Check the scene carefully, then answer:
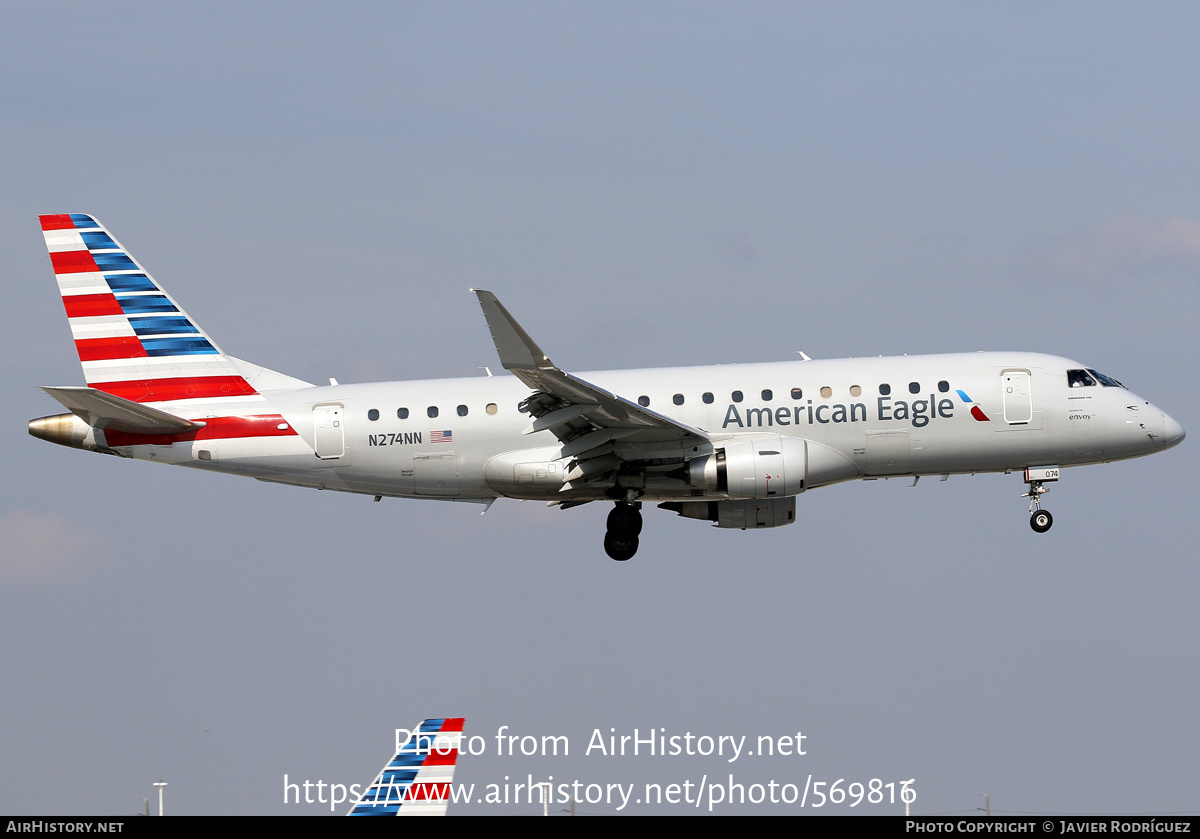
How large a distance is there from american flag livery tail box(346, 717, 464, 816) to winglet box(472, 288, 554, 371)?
9277 mm

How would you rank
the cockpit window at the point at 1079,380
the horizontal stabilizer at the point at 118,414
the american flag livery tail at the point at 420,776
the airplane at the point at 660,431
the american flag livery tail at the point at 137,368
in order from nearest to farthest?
the american flag livery tail at the point at 420,776 < the horizontal stabilizer at the point at 118,414 < the airplane at the point at 660,431 < the american flag livery tail at the point at 137,368 < the cockpit window at the point at 1079,380

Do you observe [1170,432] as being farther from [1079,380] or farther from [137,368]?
[137,368]

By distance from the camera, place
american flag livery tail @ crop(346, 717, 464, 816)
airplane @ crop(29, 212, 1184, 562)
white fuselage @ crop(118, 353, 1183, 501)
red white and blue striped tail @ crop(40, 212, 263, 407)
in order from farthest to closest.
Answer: red white and blue striped tail @ crop(40, 212, 263, 407) < white fuselage @ crop(118, 353, 1183, 501) < airplane @ crop(29, 212, 1184, 562) < american flag livery tail @ crop(346, 717, 464, 816)

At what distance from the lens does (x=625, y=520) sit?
128 ft

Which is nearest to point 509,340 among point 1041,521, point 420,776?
point 420,776

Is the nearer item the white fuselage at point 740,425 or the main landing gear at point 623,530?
the white fuselage at point 740,425

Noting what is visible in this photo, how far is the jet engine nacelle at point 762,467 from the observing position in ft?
120

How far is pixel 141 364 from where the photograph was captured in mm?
40562

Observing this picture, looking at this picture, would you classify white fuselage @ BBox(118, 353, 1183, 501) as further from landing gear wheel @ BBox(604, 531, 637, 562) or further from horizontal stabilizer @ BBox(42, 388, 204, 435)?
landing gear wheel @ BBox(604, 531, 637, 562)

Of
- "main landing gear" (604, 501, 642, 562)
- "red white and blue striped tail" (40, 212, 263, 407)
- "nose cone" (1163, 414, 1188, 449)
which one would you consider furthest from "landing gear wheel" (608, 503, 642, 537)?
"nose cone" (1163, 414, 1188, 449)

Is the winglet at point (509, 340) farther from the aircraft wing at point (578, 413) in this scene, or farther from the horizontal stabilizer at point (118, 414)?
the horizontal stabilizer at point (118, 414)

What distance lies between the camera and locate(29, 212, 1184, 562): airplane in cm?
3741

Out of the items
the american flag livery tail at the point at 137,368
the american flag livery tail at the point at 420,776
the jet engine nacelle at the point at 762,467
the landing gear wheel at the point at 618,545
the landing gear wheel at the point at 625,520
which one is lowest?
the american flag livery tail at the point at 420,776

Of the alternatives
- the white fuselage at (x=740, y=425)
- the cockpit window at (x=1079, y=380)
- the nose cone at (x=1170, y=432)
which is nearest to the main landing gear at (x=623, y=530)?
the white fuselage at (x=740, y=425)
